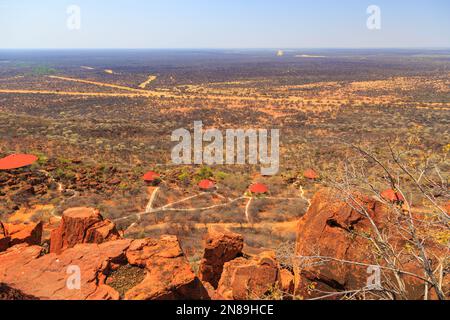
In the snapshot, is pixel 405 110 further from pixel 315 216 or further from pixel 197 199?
pixel 315 216

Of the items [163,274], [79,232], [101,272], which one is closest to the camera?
[163,274]

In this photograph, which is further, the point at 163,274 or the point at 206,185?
the point at 206,185

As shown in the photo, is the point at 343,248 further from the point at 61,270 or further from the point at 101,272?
the point at 61,270

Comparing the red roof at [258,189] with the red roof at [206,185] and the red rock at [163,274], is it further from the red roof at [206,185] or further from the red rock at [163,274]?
the red rock at [163,274]

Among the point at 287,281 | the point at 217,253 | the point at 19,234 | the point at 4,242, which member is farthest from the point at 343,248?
the point at 19,234
